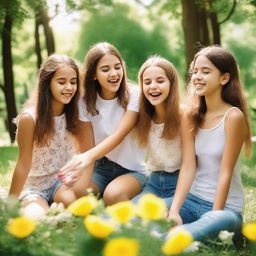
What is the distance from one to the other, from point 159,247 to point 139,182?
91.3 inches

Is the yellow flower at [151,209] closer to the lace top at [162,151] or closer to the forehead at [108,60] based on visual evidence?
the lace top at [162,151]

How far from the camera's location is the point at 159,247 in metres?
1.92

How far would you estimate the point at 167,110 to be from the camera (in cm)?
396

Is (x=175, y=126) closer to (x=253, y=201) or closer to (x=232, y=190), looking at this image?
(x=232, y=190)

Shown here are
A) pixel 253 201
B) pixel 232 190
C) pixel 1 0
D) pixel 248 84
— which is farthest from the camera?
pixel 248 84

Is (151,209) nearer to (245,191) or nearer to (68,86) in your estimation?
(68,86)

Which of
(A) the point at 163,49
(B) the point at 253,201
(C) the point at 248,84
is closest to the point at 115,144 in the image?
(B) the point at 253,201

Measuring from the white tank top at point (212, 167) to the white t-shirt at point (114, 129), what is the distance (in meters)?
0.74

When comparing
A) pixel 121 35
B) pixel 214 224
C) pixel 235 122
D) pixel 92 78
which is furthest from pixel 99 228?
pixel 121 35

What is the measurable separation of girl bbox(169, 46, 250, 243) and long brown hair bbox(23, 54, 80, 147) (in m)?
1.03

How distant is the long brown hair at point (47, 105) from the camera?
4.11 metres

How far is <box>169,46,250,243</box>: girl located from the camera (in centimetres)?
353

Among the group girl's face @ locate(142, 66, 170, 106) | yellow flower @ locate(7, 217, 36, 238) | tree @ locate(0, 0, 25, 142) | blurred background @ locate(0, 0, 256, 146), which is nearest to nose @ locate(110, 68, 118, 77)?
girl's face @ locate(142, 66, 170, 106)

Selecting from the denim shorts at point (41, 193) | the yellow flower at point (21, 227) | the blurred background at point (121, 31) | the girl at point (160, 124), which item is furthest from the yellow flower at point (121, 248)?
the blurred background at point (121, 31)
